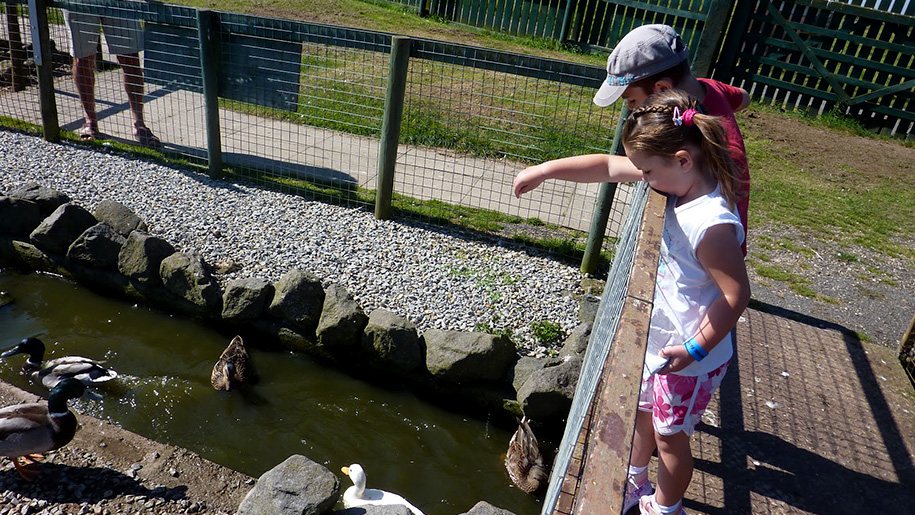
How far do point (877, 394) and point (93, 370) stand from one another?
4.97 metres

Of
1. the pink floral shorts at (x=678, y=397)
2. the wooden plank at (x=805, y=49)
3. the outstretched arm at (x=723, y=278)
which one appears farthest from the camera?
the wooden plank at (x=805, y=49)

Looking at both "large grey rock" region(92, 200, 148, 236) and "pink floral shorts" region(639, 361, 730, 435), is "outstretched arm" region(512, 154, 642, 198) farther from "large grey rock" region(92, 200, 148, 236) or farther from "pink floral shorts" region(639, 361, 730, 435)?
"large grey rock" region(92, 200, 148, 236)

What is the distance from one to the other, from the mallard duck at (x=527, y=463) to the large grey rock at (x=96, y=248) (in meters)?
3.51

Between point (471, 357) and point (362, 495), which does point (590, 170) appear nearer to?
point (471, 357)

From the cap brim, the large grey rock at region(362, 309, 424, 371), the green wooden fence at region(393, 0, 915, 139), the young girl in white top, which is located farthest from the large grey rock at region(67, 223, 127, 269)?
the green wooden fence at region(393, 0, 915, 139)

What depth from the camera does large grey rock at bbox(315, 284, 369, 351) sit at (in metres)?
4.54

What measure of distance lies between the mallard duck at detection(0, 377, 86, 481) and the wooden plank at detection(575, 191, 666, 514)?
130 inches

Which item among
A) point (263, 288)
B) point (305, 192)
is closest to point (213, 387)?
point (263, 288)

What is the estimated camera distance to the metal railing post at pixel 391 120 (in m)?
5.44

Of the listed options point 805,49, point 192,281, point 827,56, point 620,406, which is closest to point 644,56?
point 620,406

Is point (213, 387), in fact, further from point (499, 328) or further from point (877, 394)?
point (877, 394)

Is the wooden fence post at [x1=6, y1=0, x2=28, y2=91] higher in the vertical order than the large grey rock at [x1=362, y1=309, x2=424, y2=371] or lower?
higher

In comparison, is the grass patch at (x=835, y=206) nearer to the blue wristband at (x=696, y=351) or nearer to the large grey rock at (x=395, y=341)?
the large grey rock at (x=395, y=341)

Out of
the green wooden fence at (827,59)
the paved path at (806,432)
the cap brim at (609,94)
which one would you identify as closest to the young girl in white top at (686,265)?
the cap brim at (609,94)
